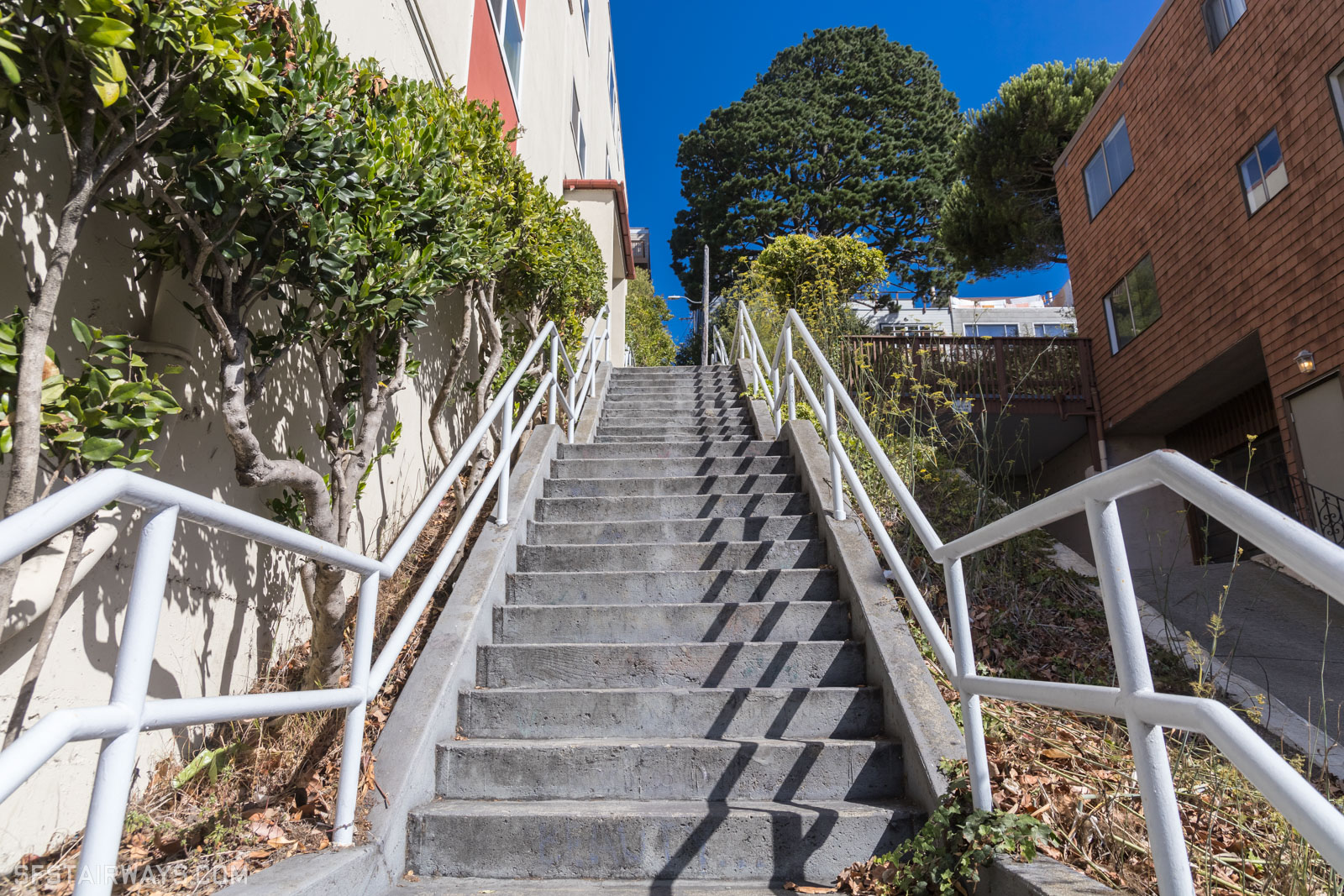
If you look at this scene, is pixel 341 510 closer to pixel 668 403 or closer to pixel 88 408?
pixel 88 408

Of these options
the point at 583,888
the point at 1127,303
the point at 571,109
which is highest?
the point at 571,109

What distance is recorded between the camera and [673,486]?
494 cm

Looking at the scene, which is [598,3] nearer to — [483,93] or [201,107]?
[483,93]

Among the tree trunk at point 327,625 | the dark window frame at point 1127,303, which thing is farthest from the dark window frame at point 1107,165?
the tree trunk at point 327,625

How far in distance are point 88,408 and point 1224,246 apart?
1100 centimetres

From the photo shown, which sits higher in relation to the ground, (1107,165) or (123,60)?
(1107,165)

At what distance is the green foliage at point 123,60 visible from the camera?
5.62 feet

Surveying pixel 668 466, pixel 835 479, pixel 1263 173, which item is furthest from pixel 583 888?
pixel 1263 173

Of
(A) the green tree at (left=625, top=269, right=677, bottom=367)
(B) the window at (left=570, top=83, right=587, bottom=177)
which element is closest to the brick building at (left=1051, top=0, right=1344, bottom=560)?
(B) the window at (left=570, top=83, right=587, bottom=177)

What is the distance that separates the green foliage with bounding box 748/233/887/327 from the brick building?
3748 millimetres

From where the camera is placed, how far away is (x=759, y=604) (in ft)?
11.2

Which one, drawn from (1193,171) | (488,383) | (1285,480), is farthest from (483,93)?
(1285,480)

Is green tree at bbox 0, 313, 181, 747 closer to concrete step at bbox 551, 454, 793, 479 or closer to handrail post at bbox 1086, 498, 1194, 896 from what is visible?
handrail post at bbox 1086, 498, 1194, 896

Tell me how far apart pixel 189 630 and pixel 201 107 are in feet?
6.25
